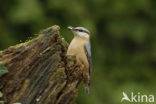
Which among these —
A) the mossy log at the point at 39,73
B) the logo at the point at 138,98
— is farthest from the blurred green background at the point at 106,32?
the mossy log at the point at 39,73

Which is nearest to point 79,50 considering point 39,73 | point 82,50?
point 82,50

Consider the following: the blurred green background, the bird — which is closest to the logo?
the blurred green background

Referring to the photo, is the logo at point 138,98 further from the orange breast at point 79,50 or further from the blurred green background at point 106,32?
the orange breast at point 79,50

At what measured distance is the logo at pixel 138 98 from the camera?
10.1 metres

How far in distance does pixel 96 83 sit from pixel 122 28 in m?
1.62

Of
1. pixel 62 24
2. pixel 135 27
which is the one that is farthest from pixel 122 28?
pixel 62 24

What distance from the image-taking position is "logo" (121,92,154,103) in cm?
1005

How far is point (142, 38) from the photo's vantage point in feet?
39.1

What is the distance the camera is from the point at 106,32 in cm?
1186

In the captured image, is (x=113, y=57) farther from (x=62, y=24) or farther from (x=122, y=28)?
(x=62, y=24)

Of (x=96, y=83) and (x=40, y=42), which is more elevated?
(x=40, y=42)

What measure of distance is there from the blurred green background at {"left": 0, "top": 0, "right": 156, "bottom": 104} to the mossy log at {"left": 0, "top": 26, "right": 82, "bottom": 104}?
3574 mm

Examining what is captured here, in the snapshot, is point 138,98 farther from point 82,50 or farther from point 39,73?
point 39,73

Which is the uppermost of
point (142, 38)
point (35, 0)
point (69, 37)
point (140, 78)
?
point (35, 0)
